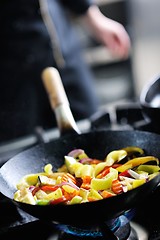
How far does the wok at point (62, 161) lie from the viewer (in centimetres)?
72

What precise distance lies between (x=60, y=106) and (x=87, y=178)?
27 cm

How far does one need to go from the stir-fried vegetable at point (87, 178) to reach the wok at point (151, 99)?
105mm

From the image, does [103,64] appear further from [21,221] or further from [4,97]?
[21,221]

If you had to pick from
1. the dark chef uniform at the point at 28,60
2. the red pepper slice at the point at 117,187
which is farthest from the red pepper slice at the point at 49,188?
the dark chef uniform at the point at 28,60

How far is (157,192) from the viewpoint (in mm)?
902

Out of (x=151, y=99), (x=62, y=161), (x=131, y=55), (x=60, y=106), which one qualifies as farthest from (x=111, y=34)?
(x=131, y=55)

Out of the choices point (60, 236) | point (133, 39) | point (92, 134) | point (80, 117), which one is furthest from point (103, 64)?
point (60, 236)

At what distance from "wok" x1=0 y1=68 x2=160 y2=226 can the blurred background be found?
1.91 m

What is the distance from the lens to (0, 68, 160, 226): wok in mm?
717

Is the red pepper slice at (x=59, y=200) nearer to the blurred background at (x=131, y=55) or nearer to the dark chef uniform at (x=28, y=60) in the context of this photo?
the dark chef uniform at (x=28, y=60)

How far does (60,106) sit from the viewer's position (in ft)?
3.49

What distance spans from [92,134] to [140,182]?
285 mm

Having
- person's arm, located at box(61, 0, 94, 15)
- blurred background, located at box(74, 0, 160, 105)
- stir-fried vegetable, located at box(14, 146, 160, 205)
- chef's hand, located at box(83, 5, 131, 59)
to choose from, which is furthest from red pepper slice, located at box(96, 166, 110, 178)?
blurred background, located at box(74, 0, 160, 105)

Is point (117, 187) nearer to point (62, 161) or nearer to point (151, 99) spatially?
point (62, 161)
